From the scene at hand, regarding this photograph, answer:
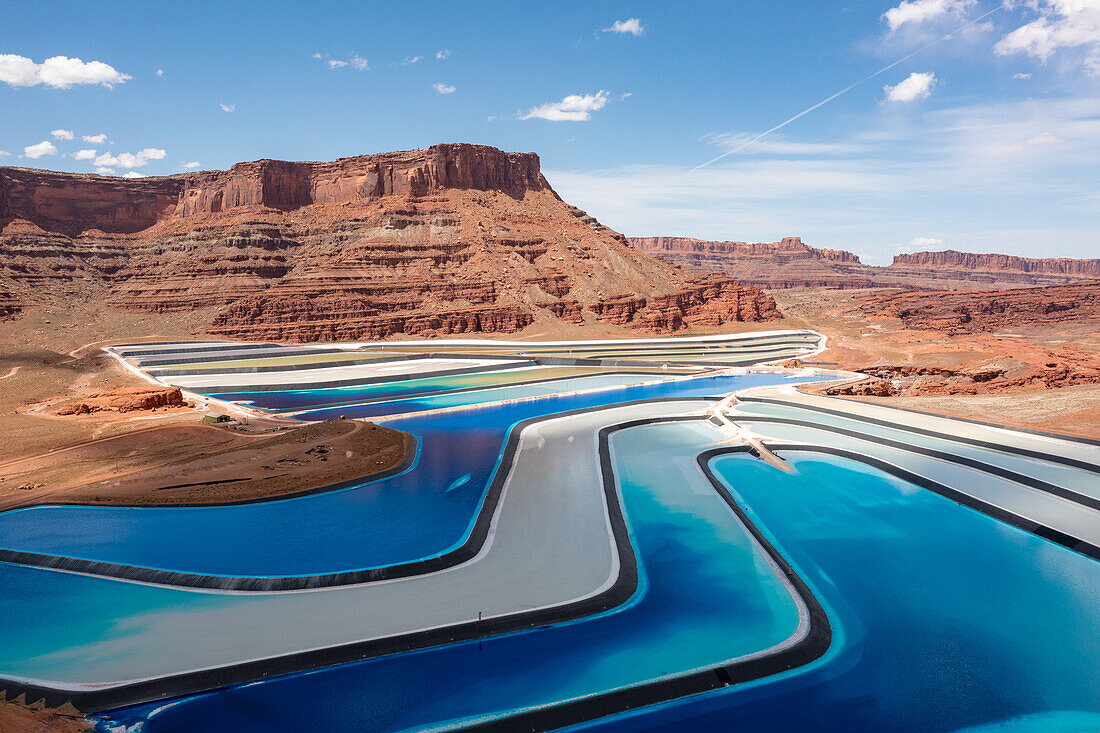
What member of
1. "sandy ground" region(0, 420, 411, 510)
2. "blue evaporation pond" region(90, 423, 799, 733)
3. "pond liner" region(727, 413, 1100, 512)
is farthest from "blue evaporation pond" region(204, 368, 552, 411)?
"blue evaporation pond" region(90, 423, 799, 733)

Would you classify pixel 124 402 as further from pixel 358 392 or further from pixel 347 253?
pixel 347 253

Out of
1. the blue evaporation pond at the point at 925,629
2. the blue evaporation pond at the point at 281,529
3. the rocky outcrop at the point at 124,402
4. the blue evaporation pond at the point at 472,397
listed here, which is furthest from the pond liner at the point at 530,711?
the rocky outcrop at the point at 124,402

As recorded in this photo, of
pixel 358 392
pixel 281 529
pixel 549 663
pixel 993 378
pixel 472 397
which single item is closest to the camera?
pixel 549 663

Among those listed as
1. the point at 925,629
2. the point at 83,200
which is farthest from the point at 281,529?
the point at 83,200

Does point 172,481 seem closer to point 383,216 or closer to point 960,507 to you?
point 960,507

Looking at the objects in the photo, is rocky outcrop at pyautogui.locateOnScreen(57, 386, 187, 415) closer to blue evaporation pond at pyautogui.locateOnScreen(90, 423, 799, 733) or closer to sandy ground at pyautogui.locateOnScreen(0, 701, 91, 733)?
sandy ground at pyautogui.locateOnScreen(0, 701, 91, 733)
